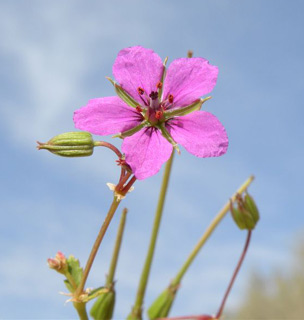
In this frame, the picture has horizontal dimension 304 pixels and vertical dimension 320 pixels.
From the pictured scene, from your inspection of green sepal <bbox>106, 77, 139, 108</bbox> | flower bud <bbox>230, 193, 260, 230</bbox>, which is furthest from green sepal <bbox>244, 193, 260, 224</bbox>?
green sepal <bbox>106, 77, 139, 108</bbox>

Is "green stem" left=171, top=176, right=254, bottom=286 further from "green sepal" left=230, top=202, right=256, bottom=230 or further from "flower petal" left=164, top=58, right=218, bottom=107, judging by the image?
"flower petal" left=164, top=58, right=218, bottom=107

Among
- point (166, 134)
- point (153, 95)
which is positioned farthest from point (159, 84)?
point (166, 134)

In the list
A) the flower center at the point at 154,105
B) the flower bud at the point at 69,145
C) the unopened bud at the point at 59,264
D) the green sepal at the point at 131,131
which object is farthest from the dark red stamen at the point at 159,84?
the unopened bud at the point at 59,264

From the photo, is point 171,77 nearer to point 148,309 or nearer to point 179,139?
point 179,139

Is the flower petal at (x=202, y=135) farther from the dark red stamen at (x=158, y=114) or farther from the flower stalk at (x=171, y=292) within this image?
the flower stalk at (x=171, y=292)

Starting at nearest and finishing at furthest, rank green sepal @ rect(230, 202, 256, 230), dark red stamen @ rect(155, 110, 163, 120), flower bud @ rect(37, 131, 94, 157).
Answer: flower bud @ rect(37, 131, 94, 157) < dark red stamen @ rect(155, 110, 163, 120) < green sepal @ rect(230, 202, 256, 230)

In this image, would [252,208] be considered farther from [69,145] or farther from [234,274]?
[69,145]
